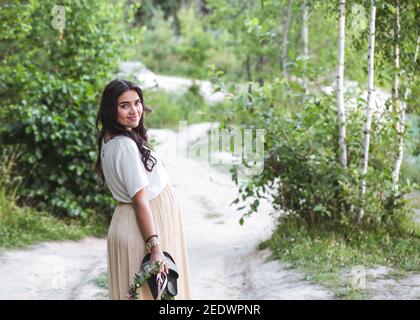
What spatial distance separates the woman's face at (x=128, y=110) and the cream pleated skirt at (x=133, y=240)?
1.17 ft

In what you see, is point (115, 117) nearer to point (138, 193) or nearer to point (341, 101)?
point (138, 193)

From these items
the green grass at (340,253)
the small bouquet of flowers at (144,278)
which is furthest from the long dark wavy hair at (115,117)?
the green grass at (340,253)

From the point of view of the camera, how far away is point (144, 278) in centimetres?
315

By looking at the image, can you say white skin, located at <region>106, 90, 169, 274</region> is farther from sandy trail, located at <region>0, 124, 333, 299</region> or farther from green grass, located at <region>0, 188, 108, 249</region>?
green grass, located at <region>0, 188, 108, 249</region>

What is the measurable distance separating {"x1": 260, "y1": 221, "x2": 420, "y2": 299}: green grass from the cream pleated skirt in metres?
2.36

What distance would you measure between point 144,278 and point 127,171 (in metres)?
0.48

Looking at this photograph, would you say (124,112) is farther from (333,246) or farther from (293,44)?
(293,44)

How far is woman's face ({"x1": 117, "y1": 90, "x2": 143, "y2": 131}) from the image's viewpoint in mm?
3240

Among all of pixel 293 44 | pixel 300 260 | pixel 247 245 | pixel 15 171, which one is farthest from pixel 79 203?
pixel 293 44

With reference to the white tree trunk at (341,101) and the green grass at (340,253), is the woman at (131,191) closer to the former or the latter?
the green grass at (340,253)

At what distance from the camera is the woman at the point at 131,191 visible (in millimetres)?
3152

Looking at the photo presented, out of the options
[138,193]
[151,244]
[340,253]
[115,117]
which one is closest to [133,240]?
[151,244]

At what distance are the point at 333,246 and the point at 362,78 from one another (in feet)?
23.0

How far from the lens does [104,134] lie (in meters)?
3.31
